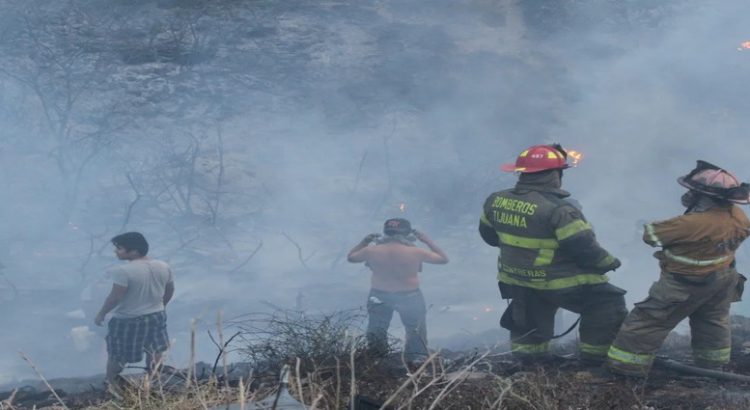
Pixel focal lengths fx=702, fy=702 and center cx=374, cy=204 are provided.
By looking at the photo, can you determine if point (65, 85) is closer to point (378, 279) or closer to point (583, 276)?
point (378, 279)

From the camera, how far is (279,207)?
42.1 ft

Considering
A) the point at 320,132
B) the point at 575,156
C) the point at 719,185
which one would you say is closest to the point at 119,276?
the point at 719,185

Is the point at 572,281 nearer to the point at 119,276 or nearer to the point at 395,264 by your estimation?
the point at 395,264

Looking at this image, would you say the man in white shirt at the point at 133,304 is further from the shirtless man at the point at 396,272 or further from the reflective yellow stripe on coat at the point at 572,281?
the reflective yellow stripe on coat at the point at 572,281

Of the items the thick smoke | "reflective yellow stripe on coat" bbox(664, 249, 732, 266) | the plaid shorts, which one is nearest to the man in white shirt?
the plaid shorts

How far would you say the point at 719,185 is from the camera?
13.3ft

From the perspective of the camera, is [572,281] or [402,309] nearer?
[572,281]

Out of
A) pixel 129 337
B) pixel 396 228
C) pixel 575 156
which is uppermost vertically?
pixel 575 156

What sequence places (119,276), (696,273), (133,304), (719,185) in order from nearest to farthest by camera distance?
(719,185) → (696,273) → (119,276) → (133,304)

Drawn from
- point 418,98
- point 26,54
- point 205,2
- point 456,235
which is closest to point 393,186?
point 456,235

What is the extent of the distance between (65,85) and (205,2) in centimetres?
355

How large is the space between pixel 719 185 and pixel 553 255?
1048 mm

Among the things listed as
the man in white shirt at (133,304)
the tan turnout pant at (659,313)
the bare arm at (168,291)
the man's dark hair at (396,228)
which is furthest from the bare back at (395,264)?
the tan turnout pant at (659,313)

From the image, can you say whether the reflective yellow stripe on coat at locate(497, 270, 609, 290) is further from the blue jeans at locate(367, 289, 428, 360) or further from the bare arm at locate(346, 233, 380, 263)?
the bare arm at locate(346, 233, 380, 263)
